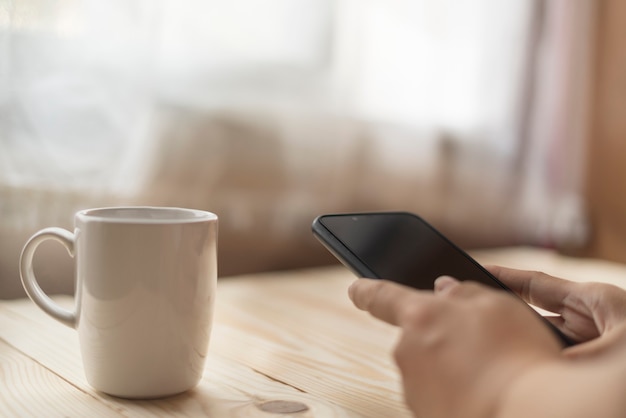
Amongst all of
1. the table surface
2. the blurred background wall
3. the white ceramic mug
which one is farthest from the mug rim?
the blurred background wall

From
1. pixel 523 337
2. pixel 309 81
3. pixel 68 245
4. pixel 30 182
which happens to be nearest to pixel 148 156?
pixel 30 182

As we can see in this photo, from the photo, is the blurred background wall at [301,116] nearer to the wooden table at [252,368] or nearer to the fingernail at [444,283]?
the wooden table at [252,368]

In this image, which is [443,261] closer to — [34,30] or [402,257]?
[402,257]

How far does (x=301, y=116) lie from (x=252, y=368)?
24.6 inches

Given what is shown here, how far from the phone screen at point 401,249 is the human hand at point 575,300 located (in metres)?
0.03

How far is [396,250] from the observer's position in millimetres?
595

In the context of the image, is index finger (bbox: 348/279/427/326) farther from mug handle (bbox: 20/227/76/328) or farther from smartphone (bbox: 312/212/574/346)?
mug handle (bbox: 20/227/76/328)

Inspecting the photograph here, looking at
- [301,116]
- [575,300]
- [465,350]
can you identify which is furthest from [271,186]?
[465,350]

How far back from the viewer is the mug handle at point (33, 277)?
542 mm

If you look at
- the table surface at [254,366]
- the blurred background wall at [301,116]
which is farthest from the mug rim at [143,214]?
the blurred background wall at [301,116]

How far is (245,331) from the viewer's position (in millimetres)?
768

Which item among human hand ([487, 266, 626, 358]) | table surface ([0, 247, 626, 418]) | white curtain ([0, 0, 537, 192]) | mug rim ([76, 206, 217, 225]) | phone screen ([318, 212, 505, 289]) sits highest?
white curtain ([0, 0, 537, 192])

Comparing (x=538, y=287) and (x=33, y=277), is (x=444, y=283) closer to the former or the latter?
(x=538, y=287)

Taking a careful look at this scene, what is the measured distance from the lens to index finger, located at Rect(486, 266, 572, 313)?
23.7 inches
